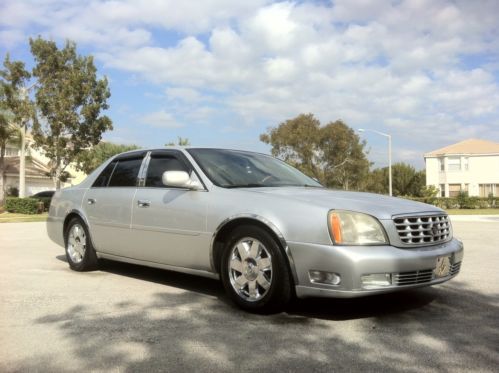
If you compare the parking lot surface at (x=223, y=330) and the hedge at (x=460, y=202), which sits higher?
the hedge at (x=460, y=202)

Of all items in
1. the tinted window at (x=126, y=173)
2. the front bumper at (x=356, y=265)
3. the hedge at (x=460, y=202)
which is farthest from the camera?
the hedge at (x=460, y=202)

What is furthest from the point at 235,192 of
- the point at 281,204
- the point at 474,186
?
the point at 474,186

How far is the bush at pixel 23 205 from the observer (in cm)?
2862

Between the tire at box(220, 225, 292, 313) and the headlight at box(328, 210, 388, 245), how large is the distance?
0.51 m

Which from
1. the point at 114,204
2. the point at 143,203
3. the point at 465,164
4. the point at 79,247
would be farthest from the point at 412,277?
the point at 465,164

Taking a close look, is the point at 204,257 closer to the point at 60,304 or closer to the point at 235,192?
the point at 235,192

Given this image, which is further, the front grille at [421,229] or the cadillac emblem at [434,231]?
the cadillac emblem at [434,231]

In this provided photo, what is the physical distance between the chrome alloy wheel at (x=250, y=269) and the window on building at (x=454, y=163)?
52.1 meters

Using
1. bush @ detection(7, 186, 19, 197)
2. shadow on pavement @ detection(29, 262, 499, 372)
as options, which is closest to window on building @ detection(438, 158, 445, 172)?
bush @ detection(7, 186, 19, 197)

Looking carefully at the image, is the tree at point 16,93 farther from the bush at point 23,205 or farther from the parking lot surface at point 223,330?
the parking lot surface at point 223,330

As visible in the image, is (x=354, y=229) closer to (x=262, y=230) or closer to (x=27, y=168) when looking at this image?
(x=262, y=230)

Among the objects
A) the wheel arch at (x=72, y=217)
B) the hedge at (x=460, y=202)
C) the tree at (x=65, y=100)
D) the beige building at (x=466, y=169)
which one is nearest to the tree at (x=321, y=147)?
the hedge at (x=460, y=202)

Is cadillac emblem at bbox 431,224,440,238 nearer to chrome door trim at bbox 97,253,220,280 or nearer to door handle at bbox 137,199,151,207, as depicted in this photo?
chrome door trim at bbox 97,253,220,280

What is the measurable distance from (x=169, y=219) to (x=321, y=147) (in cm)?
3996
